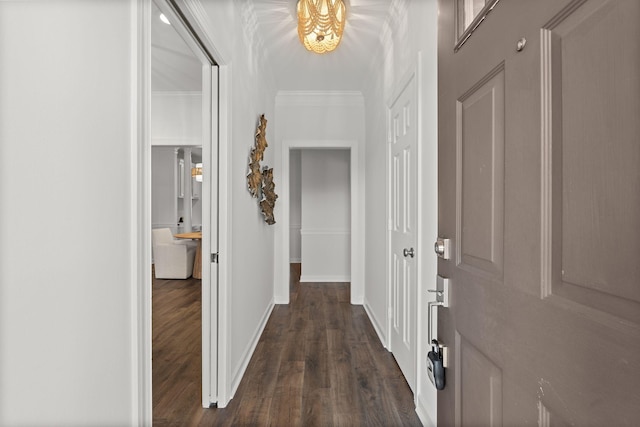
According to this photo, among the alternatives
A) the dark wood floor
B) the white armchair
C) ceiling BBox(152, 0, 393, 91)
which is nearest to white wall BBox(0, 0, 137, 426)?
the dark wood floor

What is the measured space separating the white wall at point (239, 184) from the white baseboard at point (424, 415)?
1075 mm

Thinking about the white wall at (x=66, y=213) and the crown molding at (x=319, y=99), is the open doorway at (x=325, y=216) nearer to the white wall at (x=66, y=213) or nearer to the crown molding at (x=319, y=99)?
the crown molding at (x=319, y=99)

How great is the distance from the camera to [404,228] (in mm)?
2531

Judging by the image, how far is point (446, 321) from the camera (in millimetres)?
1066

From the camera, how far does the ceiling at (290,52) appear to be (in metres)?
2.62

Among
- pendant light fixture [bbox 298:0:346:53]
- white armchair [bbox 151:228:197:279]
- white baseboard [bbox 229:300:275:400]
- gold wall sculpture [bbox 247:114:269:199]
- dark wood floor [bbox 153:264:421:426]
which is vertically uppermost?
pendant light fixture [bbox 298:0:346:53]

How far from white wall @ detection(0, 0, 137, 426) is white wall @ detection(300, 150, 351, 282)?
464 cm

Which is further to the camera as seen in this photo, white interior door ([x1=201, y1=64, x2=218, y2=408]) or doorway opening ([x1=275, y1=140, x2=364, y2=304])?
doorway opening ([x1=275, y1=140, x2=364, y2=304])

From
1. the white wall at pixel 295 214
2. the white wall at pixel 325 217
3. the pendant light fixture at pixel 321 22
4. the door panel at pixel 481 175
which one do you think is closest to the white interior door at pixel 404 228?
the pendant light fixture at pixel 321 22

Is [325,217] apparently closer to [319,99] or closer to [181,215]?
[319,99]

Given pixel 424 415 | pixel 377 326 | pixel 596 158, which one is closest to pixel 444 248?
pixel 596 158

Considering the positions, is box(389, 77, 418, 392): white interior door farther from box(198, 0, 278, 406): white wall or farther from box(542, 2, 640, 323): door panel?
box(542, 2, 640, 323): door panel

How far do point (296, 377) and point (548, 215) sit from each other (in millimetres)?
2202

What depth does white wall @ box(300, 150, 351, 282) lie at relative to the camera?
5676 mm
